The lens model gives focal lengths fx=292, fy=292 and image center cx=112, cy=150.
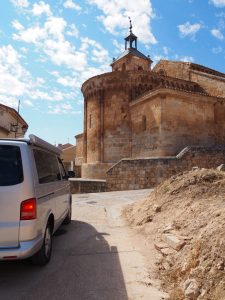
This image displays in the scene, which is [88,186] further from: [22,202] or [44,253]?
[22,202]

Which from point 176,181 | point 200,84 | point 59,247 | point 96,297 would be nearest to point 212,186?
point 176,181

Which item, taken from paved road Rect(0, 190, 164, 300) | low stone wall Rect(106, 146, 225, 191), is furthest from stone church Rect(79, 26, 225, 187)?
paved road Rect(0, 190, 164, 300)

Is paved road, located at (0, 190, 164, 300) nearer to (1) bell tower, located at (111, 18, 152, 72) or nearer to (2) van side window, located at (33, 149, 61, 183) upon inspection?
(2) van side window, located at (33, 149, 61, 183)

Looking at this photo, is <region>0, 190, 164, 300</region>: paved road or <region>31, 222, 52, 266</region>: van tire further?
<region>31, 222, 52, 266</region>: van tire

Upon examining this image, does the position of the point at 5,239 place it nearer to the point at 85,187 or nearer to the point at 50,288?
the point at 50,288

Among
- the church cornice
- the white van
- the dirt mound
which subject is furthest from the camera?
the church cornice

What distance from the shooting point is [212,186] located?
6.53 metres

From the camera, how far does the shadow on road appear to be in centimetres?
327

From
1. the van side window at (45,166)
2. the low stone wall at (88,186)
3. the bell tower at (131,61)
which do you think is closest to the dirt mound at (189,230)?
the van side window at (45,166)

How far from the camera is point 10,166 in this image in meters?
3.62

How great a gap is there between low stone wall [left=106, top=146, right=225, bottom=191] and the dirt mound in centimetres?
763

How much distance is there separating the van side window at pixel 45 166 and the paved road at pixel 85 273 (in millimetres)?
1247

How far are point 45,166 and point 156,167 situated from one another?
38.6 ft

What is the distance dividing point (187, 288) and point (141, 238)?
8.61ft
